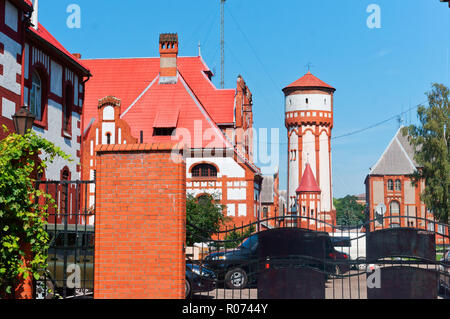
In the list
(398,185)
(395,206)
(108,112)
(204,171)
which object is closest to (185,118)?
(204,171)

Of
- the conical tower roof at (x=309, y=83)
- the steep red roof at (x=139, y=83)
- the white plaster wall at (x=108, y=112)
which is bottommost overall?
the white plaster wall at (x=108, y=112)

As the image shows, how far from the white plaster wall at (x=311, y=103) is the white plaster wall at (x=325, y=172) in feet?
10.3

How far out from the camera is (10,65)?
55.5 feet

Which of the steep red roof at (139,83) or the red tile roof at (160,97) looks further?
the steep red roof at (139,83)

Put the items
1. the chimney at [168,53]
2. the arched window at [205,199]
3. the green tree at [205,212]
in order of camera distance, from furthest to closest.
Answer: the chimney at [168,53], the arched window at [205,199], the green tree at [205,212]

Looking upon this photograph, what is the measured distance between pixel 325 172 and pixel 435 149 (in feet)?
68.2

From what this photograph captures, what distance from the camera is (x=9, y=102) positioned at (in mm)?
16812

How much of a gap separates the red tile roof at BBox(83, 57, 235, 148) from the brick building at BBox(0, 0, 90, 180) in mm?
13757

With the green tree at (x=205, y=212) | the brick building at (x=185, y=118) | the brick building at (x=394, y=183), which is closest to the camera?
the green tree at (x=205, y=212)

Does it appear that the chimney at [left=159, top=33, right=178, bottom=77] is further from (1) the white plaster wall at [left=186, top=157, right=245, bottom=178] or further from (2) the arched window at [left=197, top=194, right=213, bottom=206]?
(2) the arched window at [left=197, top=194, right=213, bottom=206]

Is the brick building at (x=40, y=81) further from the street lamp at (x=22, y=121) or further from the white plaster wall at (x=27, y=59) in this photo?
→ the street lamp at (x=22, y=121)

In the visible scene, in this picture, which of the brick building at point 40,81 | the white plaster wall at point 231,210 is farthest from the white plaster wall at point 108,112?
the brick building at point 40,81

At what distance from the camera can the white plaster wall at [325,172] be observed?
59969mm

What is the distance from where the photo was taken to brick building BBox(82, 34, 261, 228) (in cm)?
3378
